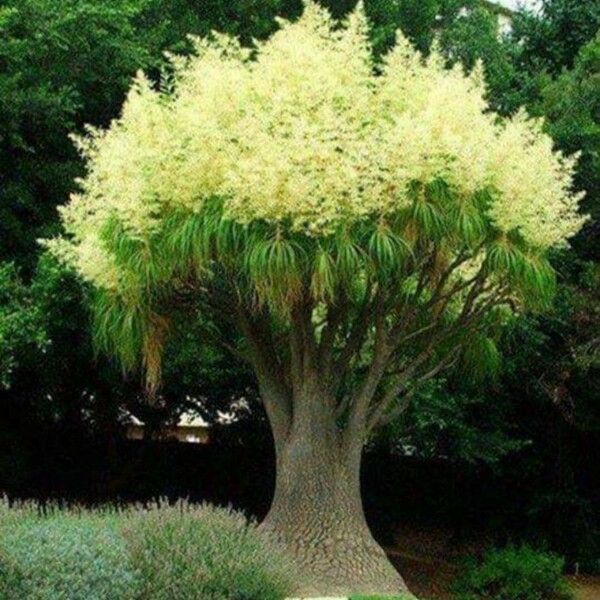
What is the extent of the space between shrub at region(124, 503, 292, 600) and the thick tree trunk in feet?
8.14

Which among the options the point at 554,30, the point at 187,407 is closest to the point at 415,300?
the point at 187,407

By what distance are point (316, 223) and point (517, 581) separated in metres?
6.61

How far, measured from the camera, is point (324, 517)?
1269 centimetres

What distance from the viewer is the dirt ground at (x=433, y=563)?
17.1 m

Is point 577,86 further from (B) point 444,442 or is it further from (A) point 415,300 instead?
(A) point 415,300

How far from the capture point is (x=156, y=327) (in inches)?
517

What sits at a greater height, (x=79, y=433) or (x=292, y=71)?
(x=292, y=71)

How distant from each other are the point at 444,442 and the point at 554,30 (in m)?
8.65

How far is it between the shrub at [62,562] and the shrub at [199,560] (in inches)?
7.9

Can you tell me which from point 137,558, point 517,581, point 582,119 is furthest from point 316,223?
point 582,119

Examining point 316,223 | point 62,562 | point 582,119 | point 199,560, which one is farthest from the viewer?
point 582,119

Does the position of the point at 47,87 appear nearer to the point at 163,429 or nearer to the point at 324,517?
the point at 163,429

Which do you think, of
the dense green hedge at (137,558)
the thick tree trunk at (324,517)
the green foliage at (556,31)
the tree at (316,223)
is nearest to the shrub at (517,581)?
the thick tree trunk at (324,517)

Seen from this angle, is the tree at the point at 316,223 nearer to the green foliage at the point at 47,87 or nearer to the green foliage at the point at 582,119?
the green foliage at the point at 47,87
